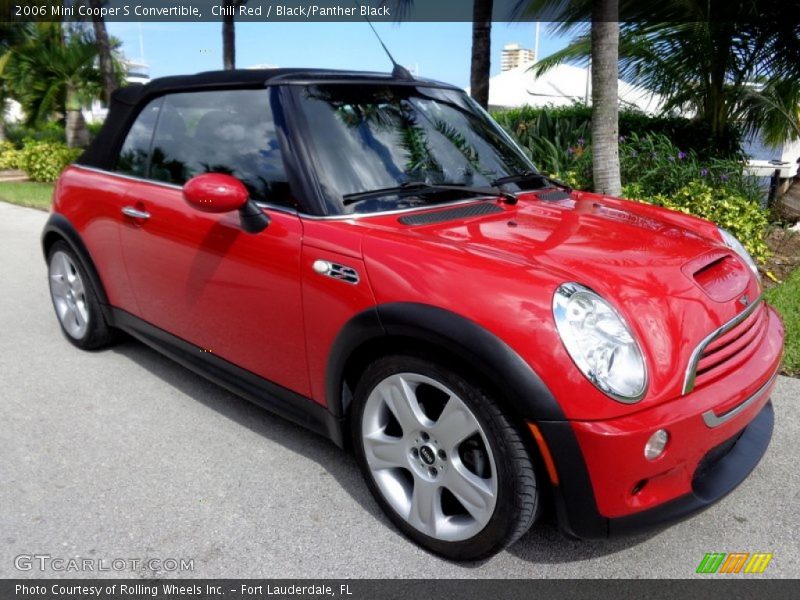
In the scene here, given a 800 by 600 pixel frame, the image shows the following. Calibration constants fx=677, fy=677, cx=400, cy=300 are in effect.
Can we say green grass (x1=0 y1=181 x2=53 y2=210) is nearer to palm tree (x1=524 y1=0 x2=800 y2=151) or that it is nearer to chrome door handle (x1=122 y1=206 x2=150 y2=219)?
chrome door handle (x1=122 y1=206 x2=150 y2=219)

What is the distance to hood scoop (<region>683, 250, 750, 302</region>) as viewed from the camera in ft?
7.76

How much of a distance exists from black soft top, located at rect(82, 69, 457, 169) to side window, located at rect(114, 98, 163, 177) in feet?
0.20

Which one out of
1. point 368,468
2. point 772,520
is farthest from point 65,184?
point 772,520

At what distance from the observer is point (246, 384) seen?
3029 mm

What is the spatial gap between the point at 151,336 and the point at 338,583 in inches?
75.4

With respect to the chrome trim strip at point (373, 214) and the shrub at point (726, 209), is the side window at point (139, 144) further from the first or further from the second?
the shrub at point (726, 209)

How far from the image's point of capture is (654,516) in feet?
6.73

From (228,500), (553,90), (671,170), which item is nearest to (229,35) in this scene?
(553,90)

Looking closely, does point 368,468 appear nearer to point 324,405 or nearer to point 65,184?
point 324,405

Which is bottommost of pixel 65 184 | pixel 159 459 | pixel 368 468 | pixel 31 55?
pixel 159 459

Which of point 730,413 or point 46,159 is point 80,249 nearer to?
point 730,413

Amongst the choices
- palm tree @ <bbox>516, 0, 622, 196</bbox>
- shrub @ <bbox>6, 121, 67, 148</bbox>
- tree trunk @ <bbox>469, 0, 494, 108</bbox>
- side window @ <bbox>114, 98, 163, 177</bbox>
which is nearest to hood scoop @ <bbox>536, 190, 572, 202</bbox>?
side window @ <bbox>114, 98, 163, 177</bbox>

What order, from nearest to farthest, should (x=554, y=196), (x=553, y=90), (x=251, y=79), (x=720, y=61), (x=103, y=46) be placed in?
(x=251, y=79) < (x=554, y=196) < (x=720, y=61) < (x=553, y=90) < (x=103, y=46)

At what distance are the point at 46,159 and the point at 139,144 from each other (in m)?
13.0
